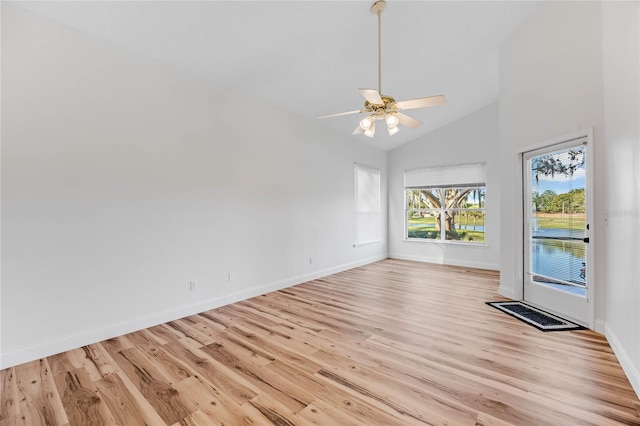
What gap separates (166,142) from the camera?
3.29 metres

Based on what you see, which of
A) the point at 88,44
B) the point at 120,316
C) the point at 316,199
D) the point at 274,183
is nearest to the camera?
the point at 88,44

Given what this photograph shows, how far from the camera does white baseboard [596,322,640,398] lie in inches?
76.3

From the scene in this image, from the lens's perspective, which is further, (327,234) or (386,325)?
(327,234)

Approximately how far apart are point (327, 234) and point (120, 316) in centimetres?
348

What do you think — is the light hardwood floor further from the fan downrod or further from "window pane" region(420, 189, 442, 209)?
"window pane" region(420, 189, 442, 209)

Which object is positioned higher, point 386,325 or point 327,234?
point 327,234

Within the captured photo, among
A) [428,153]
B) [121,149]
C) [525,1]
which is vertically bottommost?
[121,149]

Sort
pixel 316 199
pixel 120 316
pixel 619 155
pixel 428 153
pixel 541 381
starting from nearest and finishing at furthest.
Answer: pixel 541 381, pixel 619 155, pixel 120 316, pixel 316 199, pixel 428 153

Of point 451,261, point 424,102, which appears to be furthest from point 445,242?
point 424,102

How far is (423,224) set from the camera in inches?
275

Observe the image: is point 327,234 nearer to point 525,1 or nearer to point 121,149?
point 121,149

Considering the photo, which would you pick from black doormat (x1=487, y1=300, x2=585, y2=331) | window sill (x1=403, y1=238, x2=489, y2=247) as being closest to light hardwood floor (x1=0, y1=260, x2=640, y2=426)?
black doormat (x1=487, y1=300, x2=585, y2=331)

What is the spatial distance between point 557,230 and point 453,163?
3275 millimetres

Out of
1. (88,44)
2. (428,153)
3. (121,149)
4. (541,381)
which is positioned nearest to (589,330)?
→ (541,381)
